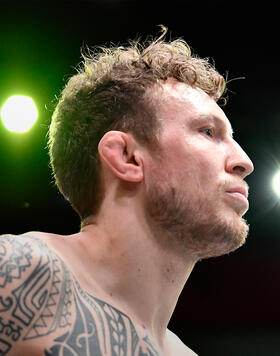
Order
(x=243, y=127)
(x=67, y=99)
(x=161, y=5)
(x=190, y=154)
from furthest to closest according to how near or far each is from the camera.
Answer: (x=243, y=127) < (x=161, y=5) < (x=67, y=99) < (x=190, y=154)

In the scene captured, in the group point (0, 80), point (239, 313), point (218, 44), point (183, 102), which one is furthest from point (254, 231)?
point (183, 102)

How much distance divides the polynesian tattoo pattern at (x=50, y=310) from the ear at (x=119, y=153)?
0.97 feet

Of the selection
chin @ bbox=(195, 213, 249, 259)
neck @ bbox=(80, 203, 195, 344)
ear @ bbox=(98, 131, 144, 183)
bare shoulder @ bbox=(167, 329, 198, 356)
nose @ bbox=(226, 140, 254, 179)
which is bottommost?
bare shoulder @ bbox=(167, 329, 198, 356)

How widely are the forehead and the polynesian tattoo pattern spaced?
1.57 ft

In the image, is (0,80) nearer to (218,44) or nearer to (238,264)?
(218,44)

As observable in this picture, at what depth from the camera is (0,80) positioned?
2.35 m

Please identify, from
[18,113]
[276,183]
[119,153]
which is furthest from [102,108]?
→ [276,183]

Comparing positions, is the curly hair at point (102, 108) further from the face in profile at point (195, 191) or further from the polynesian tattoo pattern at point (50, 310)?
the polynesian tattoo pattern at point (50, 310)

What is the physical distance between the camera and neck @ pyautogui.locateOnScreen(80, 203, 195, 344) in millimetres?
1266

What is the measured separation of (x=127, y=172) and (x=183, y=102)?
24 centimetres

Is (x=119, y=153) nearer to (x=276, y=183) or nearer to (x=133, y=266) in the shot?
(x=133, y=266)

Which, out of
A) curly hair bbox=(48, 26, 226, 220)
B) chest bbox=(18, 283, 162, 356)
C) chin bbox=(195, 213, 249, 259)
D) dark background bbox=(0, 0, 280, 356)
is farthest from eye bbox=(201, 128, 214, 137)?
dark background bbox=(0, 0, 280, 356)

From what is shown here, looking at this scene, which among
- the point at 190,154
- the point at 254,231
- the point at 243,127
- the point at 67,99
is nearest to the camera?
the point at 190,154

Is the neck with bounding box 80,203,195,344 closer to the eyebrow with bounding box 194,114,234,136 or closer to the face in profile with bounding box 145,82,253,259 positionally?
the face in profile with bounding box 145,82,253,259
